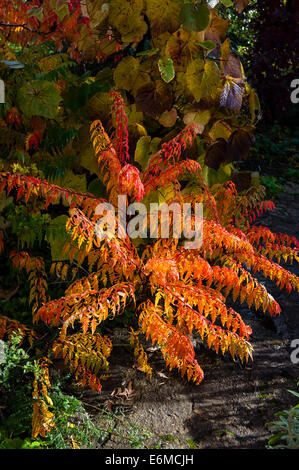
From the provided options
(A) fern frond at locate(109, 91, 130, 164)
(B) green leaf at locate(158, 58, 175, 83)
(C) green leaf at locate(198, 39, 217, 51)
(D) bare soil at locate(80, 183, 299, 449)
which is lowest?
(D) bare soil at locate(80, 183, 299, 449)

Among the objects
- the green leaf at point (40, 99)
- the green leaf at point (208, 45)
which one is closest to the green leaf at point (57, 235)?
the green leaf at point (40, 99)

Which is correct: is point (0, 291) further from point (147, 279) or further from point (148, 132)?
point (148, 132)

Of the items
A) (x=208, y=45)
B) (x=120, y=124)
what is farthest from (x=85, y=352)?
(x=208, y=45)

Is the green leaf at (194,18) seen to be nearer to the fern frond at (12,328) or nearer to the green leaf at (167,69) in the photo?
the green leaf at (167,69)

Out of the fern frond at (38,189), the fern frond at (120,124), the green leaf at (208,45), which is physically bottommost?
the fern frond at (38,189)

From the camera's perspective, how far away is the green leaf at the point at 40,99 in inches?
107

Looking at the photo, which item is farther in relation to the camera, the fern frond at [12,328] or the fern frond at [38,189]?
the fern frond at [12,328]

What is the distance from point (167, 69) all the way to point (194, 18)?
0.34 meters

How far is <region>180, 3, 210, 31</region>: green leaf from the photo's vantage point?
259 centimetres

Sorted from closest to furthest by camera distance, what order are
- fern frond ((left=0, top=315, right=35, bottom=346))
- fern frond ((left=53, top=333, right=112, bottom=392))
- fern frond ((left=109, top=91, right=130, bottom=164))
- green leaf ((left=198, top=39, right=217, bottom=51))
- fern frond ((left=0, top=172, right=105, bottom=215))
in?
fern frond ((left=0, top=172, right=105, bottom=215)) → fern frond ((left=53, top=333, right=112, bottom=392)) → fern frond ((left=0, top=315, right=35, bottom=346)) → fern frond ((left=109, top=91, right=130, bottom=164)) → green leaf ((left=198, top=39, right=217, bottom=51))

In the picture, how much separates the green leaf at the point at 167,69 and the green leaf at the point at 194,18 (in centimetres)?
22

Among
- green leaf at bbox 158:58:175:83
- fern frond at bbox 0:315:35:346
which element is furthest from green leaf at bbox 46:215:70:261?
green leaf at bbox 158:58:175:83

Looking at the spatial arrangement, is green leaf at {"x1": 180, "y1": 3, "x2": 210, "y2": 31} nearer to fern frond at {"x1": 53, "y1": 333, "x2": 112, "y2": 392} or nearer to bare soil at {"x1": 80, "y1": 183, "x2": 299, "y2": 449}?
fern frond at {"x1": 53, "y1": 333, "x2": 112, "y2": 392}
